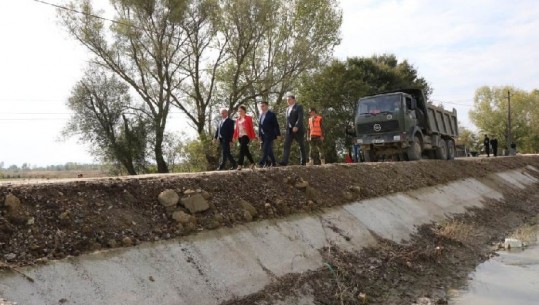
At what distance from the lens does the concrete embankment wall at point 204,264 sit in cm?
498

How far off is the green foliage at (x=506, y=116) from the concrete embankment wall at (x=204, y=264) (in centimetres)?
6384

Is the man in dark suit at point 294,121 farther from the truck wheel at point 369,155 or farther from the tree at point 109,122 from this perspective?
the tree at point 109,122

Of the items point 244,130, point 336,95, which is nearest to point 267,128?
point 244,130

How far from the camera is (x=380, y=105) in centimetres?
1780

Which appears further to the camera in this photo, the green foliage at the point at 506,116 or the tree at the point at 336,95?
the green foliage at the point at 506,116

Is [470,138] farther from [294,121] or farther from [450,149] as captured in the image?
[294,121]

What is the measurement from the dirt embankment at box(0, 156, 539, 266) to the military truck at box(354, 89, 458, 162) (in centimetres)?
674

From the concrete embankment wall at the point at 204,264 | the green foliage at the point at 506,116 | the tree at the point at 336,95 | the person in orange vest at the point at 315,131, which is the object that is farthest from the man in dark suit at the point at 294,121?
the green foliage at the point at 506,116

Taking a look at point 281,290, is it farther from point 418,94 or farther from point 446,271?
point 418,94

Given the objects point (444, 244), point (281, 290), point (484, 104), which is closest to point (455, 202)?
point (444, 244)

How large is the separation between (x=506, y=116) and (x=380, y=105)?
5990 cm

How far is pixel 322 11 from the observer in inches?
1209

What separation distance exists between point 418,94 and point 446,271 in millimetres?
11533

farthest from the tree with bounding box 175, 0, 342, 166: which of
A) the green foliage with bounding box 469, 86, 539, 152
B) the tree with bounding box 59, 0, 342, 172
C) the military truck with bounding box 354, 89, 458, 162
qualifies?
the green foliage with bounding box 469, 86, 539, 152
